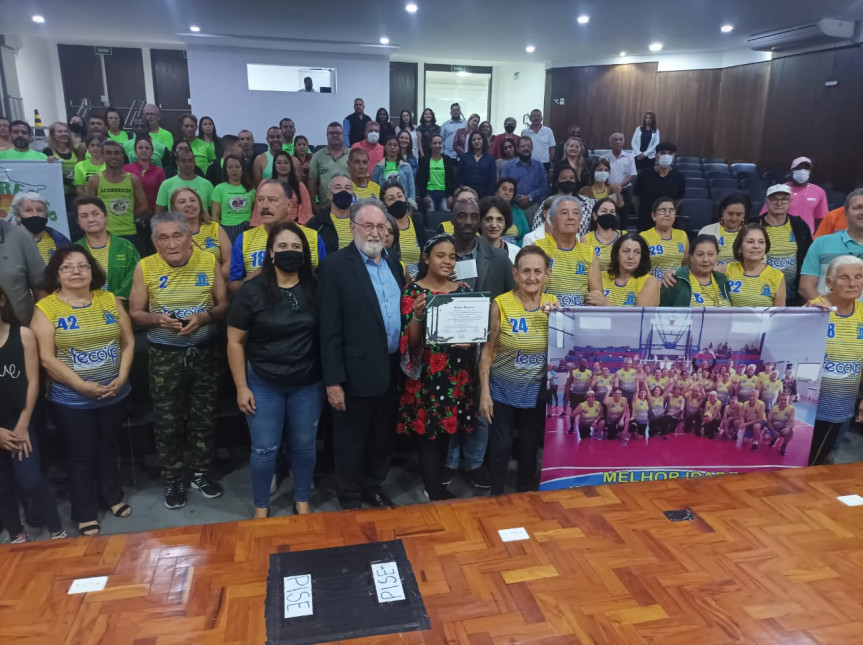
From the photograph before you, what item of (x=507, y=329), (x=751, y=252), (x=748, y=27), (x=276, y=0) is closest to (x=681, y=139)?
(x=748, y=27)

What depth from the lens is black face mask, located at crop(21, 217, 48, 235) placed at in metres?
3.33

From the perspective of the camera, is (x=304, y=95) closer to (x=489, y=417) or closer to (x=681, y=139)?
(x=681, y=139)

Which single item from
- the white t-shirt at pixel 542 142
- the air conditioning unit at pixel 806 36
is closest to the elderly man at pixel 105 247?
the white t-shirt at pixel 542 142

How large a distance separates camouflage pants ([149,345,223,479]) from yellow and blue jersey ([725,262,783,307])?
2.87 metres

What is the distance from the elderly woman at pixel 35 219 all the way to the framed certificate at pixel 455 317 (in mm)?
2038

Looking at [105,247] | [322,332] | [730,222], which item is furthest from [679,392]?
[105,247]

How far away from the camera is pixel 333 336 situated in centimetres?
279

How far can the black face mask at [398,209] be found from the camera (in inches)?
157

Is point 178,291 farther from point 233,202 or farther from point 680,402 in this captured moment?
point 680,402

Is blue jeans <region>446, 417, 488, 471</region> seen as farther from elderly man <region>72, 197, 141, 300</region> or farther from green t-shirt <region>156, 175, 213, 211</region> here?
green t-shirt <region>156, 175, 213, 211</region>

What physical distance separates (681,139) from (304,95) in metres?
7.74

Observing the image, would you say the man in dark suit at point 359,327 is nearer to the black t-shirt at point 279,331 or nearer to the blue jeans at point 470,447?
the black t-shirt at point 279,331

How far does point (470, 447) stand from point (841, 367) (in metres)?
1.98

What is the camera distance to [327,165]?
18.8ft
